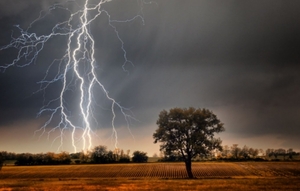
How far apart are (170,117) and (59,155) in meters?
48.2

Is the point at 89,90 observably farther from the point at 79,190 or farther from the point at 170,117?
the point at 79,190

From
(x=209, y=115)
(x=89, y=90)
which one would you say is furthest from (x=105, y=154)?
(x=209, y=115)

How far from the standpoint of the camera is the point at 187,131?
37562 millimetres

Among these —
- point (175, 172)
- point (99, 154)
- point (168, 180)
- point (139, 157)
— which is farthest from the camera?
point (99, 154)

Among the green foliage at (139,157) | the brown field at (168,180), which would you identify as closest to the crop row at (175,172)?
the brown field at (168,180)

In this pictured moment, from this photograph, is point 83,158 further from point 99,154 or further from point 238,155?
point 238,155

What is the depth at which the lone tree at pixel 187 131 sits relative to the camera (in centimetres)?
3691

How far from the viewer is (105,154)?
251ft

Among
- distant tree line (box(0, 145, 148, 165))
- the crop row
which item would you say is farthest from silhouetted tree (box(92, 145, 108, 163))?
the crop row

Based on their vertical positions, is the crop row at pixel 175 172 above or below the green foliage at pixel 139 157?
below

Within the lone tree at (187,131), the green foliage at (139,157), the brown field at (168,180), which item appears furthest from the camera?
the green foliage at (139,157)

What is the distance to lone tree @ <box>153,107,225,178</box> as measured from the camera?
36.9 metres

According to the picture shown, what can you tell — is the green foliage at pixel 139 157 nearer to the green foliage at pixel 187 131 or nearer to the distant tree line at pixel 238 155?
the distant tree line at pixel 238 155

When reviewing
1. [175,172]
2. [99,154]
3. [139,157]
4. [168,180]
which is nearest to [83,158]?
[99,154]
